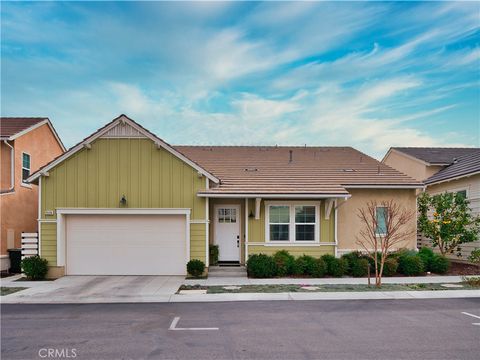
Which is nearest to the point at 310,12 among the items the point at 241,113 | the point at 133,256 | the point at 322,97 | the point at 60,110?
the point at 322,97

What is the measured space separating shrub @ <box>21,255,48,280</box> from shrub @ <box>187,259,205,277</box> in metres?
5.18

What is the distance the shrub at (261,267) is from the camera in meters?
13.6

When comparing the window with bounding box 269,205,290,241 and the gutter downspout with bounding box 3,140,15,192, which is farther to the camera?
the gutter downspout with bounding box 3,140,15,192

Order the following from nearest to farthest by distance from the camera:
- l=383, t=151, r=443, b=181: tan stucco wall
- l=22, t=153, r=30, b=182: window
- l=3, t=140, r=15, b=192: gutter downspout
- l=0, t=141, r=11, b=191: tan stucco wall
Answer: l=0, t=141, r=11, b=191: tan stucco wall < l=3, t=140, r=15, b=192: gutter downspout < l=22, t=153, r=30, b=182: window < l=383, t=151, r=443, b=181: tan stucco wall

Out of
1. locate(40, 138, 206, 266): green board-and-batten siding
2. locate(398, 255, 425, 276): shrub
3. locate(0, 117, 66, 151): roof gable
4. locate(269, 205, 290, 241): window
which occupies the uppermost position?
locate(0, 117, 66, 151): roof gable

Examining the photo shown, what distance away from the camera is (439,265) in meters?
14.5

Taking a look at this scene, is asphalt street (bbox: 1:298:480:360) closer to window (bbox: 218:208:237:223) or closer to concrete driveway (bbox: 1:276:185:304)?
concrete driveway (bbox: 1:276:185:304)

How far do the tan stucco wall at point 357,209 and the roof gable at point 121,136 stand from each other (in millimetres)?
5794

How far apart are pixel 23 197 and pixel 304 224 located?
41.3 feet

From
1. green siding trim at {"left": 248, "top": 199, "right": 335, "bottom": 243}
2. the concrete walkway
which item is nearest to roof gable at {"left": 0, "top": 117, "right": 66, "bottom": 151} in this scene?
the concrete walkway

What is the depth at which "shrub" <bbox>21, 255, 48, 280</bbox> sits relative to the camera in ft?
43.8

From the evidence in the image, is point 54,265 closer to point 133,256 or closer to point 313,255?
point 133,256

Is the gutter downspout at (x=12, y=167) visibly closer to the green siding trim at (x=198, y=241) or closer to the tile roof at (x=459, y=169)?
the green siding trim at (x=198, y=241)

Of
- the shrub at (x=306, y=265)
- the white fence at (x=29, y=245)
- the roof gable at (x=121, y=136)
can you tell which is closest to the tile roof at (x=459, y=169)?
the shrub at (x=306, y=265)
